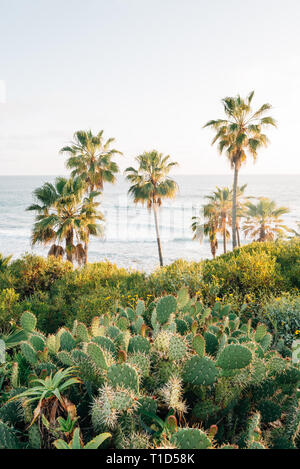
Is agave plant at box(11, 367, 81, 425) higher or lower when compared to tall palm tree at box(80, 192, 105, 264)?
lower

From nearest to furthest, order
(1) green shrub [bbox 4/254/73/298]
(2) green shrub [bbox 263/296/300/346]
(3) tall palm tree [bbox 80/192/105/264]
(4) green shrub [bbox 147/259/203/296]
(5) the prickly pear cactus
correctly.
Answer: (5) the prickly pear cactus → (2) green shrub [bbox 263/296/300/346] → (4) green shrub [bbox 147/259/203/296] → (1) green shrub [bbox 4/254/73/298] → (3) tall palm tree [bbox 80/192/105/264]

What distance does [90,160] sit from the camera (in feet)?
61.2

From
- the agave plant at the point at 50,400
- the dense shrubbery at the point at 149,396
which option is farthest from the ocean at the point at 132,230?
the agave plant at the point at 50,400

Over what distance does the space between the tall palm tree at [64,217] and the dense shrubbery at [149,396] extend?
426 inches

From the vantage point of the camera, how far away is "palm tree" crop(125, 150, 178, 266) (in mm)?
20453

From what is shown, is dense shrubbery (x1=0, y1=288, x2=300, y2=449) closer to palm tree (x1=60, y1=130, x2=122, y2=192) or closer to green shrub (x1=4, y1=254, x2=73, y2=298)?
green shrub (x1=4, y1=254, x2=73, y2=298)

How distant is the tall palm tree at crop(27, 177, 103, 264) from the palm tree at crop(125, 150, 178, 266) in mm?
7510

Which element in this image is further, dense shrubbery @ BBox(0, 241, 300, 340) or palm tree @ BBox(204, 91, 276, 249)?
palm tree @ BBox(204, 91, 276, 249)

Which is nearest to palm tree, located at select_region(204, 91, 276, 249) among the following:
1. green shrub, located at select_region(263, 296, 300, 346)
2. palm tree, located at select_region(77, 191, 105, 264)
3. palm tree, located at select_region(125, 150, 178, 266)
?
palm tree, located at select_region(125, 150, 178, 266)

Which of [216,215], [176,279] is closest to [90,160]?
[216,215]

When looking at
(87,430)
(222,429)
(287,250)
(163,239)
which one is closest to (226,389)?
(222,429)

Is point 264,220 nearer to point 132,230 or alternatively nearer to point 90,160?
point 90,160

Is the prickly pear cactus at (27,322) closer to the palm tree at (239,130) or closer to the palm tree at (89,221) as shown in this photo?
the palm tree at (89,221)

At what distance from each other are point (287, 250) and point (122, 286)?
5.09 meters
